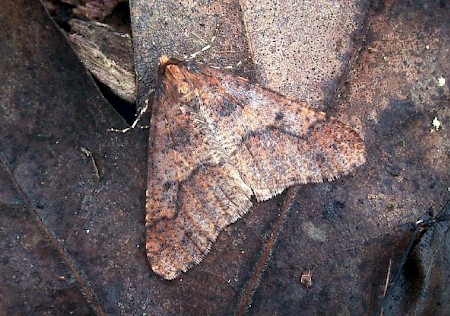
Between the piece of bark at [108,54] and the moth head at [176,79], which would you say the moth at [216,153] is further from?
the piece of bark at [108,54]

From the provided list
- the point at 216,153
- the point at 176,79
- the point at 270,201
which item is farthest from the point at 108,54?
the point at 270,201

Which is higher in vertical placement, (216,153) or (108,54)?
(108,54)

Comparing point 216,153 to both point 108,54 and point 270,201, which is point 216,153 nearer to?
point 270,201

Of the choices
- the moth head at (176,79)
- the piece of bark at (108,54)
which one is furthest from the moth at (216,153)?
the piece of bark at (108,54)

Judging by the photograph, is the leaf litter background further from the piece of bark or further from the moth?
the piece of bark

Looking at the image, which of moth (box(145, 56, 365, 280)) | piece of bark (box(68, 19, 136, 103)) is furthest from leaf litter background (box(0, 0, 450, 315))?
piece of bark (box(68, 19, 136, 103))
